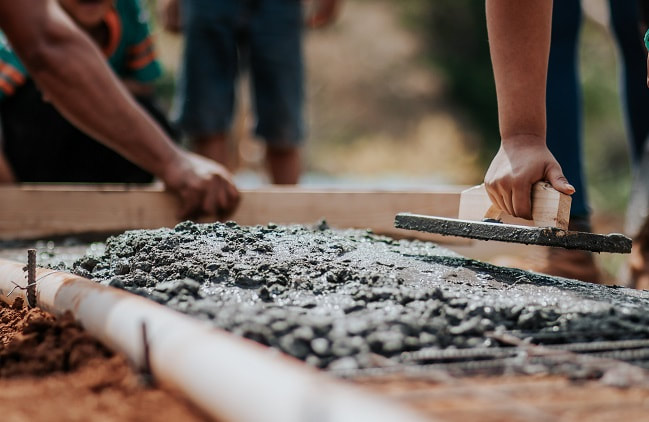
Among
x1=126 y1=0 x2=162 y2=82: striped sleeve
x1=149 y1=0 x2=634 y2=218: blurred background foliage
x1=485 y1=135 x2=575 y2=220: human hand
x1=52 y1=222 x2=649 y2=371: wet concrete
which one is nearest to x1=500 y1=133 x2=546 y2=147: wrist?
x1=485 y1=135 x2=575 y2=220: human hand

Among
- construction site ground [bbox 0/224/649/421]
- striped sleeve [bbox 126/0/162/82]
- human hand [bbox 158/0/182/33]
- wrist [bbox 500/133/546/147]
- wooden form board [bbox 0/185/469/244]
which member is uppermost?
human hand [bbox 158/0/182/33]

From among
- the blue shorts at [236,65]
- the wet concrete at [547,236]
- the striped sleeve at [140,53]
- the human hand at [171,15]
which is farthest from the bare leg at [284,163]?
the wet concrete at [547,236]

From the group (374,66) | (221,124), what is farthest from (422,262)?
(374,66)

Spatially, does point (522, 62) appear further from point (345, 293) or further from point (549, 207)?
point (345, 293)

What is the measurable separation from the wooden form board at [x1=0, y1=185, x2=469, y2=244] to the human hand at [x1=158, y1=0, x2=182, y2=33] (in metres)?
1.90

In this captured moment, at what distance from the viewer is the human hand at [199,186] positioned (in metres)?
2.58

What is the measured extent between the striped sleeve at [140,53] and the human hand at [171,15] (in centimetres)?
31

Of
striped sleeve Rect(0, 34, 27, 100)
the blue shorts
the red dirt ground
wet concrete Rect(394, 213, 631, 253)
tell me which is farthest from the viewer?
the blue shorts

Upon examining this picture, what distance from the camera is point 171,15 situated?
4359 millimetres

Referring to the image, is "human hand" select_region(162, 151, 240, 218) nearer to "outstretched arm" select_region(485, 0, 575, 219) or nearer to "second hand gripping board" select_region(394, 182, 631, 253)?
"second hand gripping board" select_region(394, 182, 631, 253)

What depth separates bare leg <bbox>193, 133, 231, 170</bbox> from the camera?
12.3 feet

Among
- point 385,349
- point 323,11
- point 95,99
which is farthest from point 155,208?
point 323,11

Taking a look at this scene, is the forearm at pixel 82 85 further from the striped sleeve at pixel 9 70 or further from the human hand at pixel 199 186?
the striped sleeve at pixel 9 70

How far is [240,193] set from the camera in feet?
8.79
